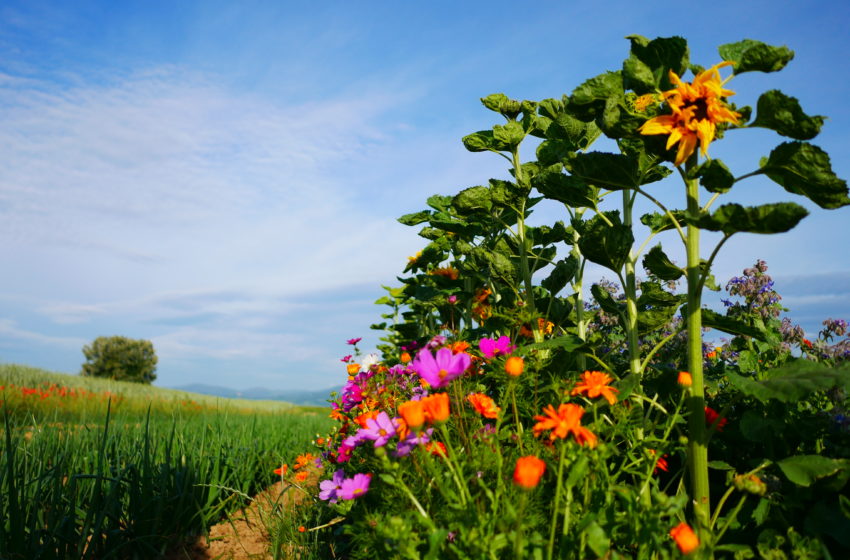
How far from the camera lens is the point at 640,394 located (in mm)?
1937

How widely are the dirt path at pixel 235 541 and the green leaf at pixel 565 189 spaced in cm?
181

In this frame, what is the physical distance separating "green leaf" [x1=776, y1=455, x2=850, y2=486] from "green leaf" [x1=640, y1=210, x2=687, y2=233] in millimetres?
863

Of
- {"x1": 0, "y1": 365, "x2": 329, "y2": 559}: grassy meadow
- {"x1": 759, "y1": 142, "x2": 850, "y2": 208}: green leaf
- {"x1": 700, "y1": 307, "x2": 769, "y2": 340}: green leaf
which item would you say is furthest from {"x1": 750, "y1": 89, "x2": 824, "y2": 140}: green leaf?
{"x1": 0, "y1": 365, "x2": 329, "y2": 559}: grassy meadow

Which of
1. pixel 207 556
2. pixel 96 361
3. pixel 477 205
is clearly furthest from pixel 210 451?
pixel 96 361

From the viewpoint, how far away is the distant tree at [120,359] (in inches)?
1250

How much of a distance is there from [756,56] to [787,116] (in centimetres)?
23

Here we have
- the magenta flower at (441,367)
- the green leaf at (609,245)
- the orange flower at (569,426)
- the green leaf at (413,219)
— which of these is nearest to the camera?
the orange flower at (569,426)

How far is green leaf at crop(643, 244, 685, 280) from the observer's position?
194 centimetres

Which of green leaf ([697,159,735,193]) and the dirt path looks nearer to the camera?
green leaf ([697,159,735,193])

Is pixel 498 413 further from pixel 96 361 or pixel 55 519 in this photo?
pixel 96 361

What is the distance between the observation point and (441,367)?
5.20 ft

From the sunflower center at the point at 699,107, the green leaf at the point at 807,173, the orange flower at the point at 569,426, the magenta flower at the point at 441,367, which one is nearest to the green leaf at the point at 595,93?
the sunflower center at the point at 699,107

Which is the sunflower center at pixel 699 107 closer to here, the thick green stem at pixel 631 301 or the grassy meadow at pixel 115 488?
the thick green stem at pixel 631 301

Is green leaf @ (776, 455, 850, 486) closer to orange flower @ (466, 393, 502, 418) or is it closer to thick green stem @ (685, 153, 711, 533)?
thick green stem @ (685, 153, 711, 533)
